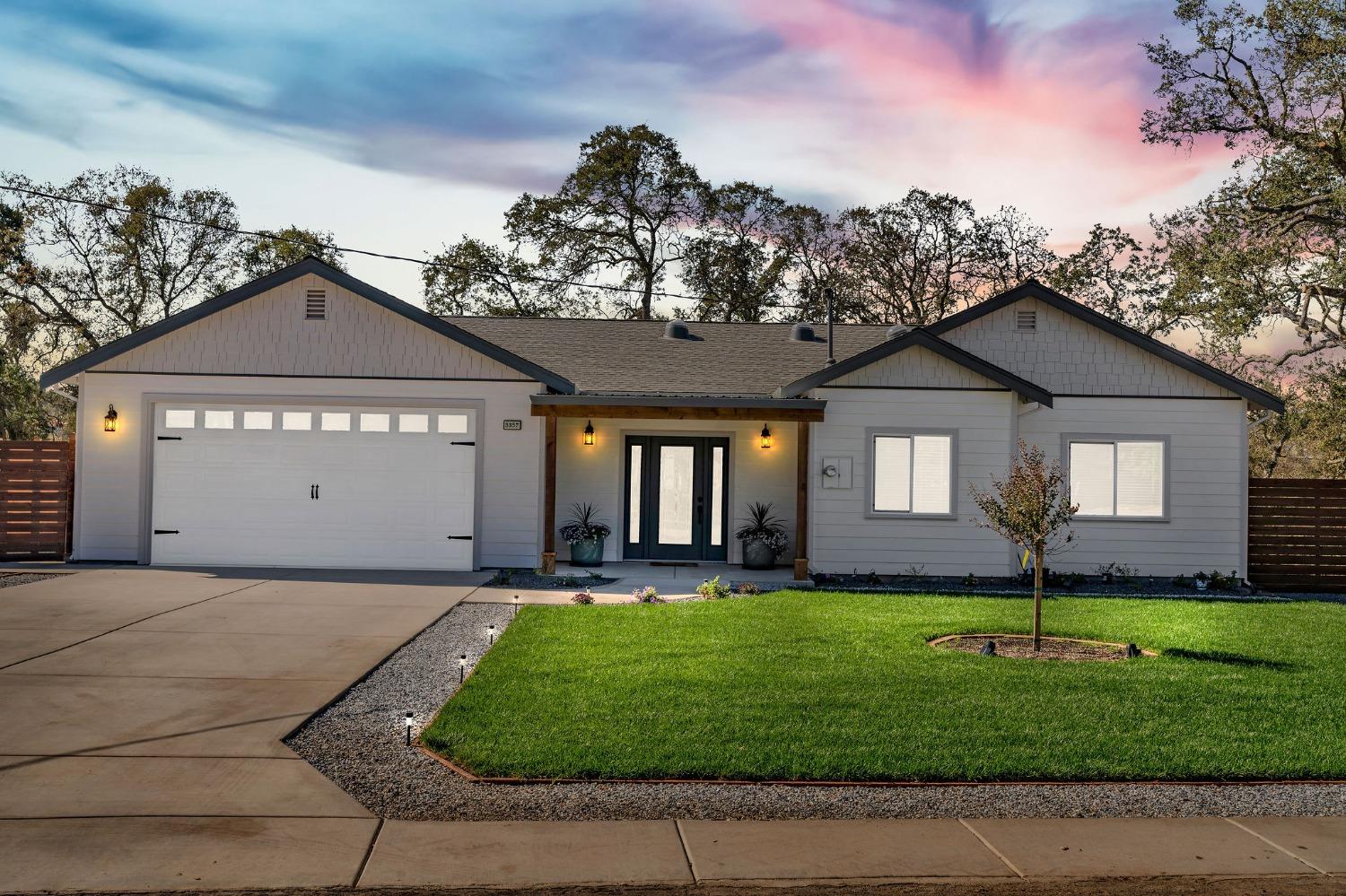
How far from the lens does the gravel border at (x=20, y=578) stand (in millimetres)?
12211

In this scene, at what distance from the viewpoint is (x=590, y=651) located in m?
8.35

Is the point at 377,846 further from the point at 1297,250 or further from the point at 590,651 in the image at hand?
the point at 1297,250

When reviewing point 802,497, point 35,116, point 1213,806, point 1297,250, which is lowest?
point 1213,806

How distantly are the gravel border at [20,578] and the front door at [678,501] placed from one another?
773cm

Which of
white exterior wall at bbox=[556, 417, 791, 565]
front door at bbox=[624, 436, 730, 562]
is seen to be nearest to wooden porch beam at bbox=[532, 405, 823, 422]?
white exterior wall at bbox=[556, 417, 791, 565]

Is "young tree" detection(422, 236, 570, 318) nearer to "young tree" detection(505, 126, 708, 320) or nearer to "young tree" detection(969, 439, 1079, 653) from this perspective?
"young tree" detection(505, 126, 708, 320)

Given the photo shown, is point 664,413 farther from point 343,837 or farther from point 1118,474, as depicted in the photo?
point 343,837

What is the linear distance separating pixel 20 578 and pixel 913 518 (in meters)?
11.6

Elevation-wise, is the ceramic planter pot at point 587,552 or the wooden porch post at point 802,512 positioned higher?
the wooden porch post at point 802,512

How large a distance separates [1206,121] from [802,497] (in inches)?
564

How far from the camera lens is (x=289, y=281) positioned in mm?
14281

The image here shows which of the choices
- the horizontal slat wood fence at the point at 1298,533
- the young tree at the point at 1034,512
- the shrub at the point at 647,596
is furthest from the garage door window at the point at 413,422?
the horizontal slat wood fence at the point at 1298,533

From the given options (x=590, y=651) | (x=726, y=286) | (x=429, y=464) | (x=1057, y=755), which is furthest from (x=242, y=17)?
(x=726, y=286)

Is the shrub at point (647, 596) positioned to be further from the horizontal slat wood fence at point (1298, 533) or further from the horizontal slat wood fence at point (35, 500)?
the horizontal slat wood fence at point (1298, 533)
